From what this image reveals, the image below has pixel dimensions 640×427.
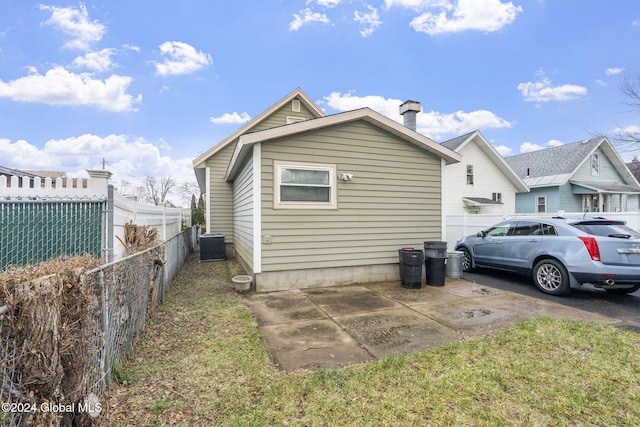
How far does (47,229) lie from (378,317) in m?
4.72

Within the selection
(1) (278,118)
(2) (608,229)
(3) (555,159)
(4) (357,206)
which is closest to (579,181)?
(3) (555,159)

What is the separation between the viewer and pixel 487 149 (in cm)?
1720

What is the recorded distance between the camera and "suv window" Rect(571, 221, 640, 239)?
5.58 m

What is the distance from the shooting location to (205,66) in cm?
1382

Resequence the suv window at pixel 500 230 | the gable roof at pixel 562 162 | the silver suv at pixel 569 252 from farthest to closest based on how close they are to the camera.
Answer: the gable roof at pixel 562 162 → the suv window at pixel 500 230 → the silver suv at pixel 569 252

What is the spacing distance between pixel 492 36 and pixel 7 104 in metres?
24.3

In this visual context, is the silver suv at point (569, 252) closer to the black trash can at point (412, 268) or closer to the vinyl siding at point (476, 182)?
the black trash can at point (412, 268)

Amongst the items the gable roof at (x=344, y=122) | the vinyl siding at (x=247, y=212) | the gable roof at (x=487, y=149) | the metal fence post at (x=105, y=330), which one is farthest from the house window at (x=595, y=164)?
the metal fence post at (x=105, y=330)

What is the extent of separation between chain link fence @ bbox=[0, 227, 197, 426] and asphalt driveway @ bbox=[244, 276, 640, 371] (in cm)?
161

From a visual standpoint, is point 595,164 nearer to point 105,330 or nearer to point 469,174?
point 469,174

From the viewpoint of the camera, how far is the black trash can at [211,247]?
10.6 meters

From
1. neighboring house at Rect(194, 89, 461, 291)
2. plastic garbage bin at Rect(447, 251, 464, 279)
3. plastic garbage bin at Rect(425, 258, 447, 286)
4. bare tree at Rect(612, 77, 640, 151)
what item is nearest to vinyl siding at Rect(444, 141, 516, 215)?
bare tree at Rect(612, 77, 640, 151)

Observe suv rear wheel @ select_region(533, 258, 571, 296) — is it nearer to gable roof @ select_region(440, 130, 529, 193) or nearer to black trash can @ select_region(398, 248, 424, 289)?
black trash can @ select_region(398, 248, 424, 289)

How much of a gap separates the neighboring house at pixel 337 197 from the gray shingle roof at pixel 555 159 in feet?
53.5
